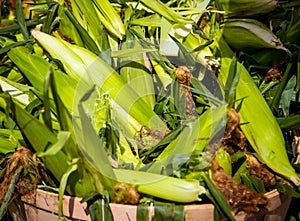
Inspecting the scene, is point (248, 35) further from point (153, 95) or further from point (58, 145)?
point (58, 145)

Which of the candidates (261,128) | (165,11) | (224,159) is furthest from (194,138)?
(165,11)

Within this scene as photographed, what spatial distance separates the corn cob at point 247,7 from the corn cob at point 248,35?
0.07 feet

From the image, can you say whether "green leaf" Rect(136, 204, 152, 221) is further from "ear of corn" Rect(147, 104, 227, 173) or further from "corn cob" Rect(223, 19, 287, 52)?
"corn cob" Rect(223, 19, 287, 52)

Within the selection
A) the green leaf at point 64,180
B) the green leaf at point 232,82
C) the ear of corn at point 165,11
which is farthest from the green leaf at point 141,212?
the ear of corn at point 165,11

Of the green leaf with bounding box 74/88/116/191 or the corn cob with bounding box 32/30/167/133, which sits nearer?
the green leaf with bounding box 74/88/116/191

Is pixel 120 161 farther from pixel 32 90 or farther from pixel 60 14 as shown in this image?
pixel 60 14

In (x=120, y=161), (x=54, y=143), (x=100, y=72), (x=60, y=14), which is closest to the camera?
(x=54, y=143)

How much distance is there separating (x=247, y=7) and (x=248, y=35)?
7 centimetres

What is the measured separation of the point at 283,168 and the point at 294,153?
0.08 metres

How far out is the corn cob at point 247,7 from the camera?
1.28m

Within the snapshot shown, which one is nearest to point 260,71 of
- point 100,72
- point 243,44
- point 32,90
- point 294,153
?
point 243,44

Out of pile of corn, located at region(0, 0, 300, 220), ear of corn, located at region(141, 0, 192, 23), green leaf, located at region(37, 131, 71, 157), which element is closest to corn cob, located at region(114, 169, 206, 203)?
pile of corn, located at region(0, 0, 300, 220)

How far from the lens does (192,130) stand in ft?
3.33

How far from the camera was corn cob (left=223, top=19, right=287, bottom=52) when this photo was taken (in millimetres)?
1261
